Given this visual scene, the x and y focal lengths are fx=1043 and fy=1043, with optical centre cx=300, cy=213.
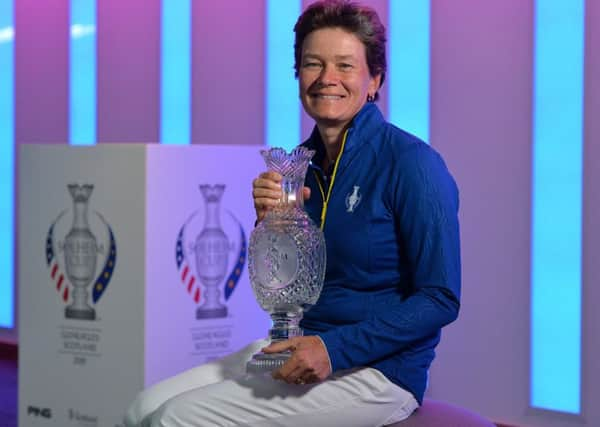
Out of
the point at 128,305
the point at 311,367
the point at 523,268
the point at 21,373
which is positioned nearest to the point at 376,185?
the point at 311,367

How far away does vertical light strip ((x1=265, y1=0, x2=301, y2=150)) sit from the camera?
401 centimetres

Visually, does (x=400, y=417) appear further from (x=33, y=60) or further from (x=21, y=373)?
(x=33, y=60)

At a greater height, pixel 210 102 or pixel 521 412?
pixel 210 102

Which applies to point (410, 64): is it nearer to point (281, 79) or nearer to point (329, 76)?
point (281, 79)

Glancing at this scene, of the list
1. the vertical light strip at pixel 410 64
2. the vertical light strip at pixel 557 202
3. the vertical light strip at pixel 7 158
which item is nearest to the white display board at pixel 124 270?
the vertical light strip at pixel 410 64

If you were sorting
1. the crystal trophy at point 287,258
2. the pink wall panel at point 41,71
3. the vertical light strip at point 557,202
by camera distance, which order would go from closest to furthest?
the crystal trophy at point 287,258
the vertical light strip at point 557,202
the pink wall panel at point 41,71

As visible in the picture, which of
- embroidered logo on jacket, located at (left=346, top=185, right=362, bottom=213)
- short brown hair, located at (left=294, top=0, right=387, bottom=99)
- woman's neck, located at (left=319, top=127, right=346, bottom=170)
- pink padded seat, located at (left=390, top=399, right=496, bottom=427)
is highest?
short brown hair, located at (left=294, top=0, right=387, bottom=99)

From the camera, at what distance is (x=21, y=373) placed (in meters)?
3.32

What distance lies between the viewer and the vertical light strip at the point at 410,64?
141 inches

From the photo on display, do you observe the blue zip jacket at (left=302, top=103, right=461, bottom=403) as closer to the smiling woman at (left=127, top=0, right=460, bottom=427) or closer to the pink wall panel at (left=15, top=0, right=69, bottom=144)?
the smiling woman at (left=127, top=0, right=460, bottom=427)

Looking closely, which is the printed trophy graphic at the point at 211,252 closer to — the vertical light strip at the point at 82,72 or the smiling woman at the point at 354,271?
the smiling woman at the point at 354,271

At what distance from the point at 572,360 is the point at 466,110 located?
883 millimetres

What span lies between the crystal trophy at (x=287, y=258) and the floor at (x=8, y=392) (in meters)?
2.23

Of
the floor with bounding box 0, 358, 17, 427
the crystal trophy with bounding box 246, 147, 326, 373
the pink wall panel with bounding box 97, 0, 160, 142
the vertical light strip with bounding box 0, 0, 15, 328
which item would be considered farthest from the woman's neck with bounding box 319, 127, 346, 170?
the vertical light strip with bounding box 0, 0, 15, 328
